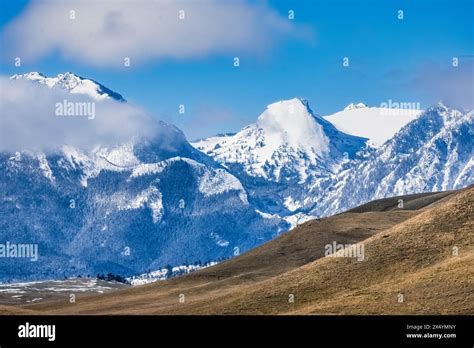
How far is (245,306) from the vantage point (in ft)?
551
